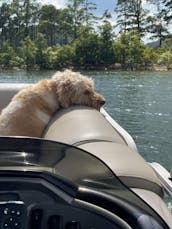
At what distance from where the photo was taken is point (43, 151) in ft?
3.40

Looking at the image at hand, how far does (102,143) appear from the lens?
159 cm

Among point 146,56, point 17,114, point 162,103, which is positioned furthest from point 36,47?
point 17,114

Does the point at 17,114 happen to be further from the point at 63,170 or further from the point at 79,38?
the point at 79,38

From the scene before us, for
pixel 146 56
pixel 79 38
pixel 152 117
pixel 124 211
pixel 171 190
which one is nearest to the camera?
pixel 124 211

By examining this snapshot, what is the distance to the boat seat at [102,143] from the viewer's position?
128 centimetres

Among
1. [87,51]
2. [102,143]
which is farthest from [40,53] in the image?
[102,143]

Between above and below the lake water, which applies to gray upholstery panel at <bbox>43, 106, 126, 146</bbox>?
above

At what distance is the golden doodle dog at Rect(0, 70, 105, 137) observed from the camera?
8.04 feet

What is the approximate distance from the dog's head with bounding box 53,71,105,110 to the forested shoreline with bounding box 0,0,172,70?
1118 inches

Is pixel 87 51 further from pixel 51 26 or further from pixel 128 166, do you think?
pixel 128 166

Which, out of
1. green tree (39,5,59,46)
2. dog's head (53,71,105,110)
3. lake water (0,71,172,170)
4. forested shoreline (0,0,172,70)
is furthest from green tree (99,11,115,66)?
dog's head (53,71,105,110)

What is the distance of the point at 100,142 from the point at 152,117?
7.18m

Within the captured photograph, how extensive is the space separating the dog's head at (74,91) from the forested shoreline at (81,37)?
93.2ft

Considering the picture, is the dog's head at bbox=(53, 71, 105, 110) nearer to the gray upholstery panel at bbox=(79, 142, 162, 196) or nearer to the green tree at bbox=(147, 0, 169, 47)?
the gray upholstery panel at bbox=(79, 142, 162, 196)
